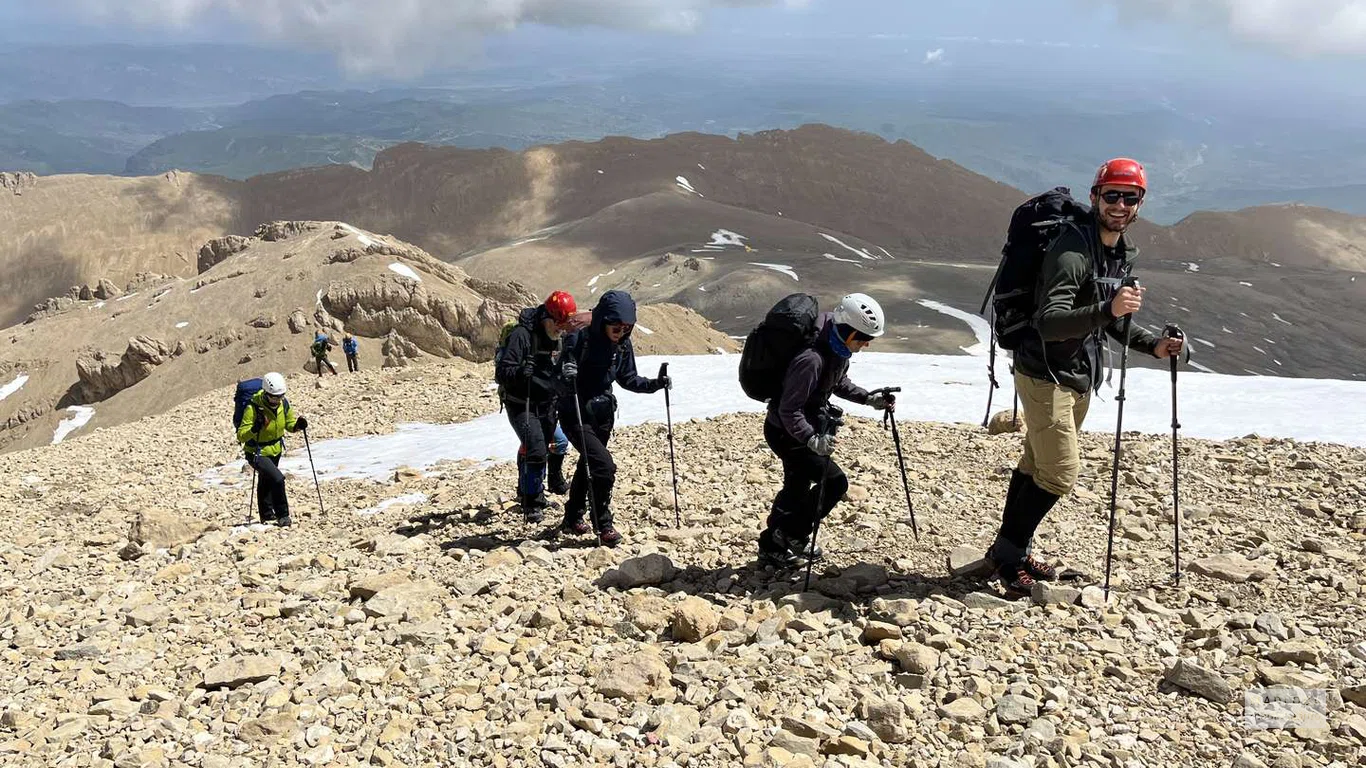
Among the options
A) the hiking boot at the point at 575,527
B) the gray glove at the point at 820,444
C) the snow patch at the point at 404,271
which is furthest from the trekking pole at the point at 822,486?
the snow patch at the point at 404,271

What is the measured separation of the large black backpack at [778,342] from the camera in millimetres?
7020

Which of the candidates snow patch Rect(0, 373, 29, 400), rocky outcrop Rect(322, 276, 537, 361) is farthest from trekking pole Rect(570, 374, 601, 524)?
snow patch Rect(0, 373, 29, 400)

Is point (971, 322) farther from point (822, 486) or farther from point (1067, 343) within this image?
point (1067, 343)

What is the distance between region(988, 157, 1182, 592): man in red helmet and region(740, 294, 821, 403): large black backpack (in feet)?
5.41

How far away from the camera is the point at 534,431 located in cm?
1019

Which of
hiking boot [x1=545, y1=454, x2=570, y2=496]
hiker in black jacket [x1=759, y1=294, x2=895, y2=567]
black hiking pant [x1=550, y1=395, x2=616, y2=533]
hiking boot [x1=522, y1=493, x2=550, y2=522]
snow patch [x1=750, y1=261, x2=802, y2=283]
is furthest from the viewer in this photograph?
snow patch [x1=750, y1=261, x2=802, y2=283]

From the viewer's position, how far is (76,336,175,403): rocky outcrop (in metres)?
45.1

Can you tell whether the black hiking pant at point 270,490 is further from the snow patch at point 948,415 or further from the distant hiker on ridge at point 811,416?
the distant hiker on ridge at point 811,416

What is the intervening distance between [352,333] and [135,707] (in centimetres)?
A: 4338

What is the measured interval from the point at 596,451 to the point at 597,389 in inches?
26.1

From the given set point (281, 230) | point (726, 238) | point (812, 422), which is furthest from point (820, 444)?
point (726, 238)

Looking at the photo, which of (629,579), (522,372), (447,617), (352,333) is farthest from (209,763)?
(352,333)

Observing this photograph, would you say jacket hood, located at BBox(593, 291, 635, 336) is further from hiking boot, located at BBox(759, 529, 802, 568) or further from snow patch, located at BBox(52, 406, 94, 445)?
snow patch, located at BBox(52, 406, 94, 445)

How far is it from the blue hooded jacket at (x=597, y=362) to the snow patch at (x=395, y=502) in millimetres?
4995
